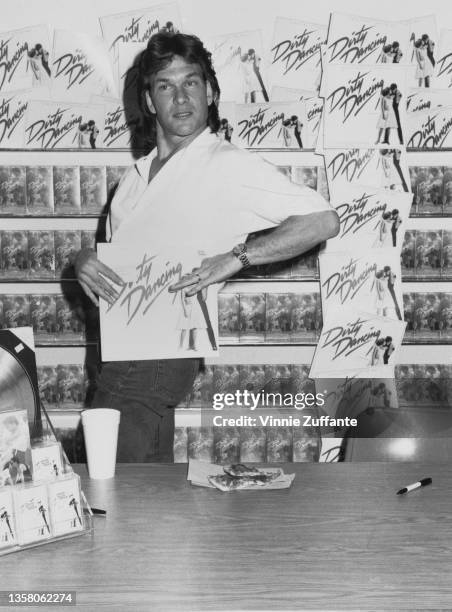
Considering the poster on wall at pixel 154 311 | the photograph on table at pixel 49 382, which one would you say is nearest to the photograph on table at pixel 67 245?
the photograph on table at pixel 49 382

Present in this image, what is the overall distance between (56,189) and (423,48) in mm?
1746

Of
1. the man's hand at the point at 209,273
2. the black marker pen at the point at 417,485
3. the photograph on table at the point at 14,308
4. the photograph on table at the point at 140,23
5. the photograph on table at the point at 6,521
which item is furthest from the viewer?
the photograph on table at the point at 14,308

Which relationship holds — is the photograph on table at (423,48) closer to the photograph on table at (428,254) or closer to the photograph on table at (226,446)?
the photograph on table at (428,254)

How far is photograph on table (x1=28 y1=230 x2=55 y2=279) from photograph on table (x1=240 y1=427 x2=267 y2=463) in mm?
1174

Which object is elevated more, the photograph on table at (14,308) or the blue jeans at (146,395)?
the photograph on table at (14,308)

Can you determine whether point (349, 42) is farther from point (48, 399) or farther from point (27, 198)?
point (48, 399)

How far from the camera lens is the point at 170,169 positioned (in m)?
2.61

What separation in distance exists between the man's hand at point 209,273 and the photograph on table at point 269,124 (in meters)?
1.27

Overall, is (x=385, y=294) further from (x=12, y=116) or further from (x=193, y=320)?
(x=12, y=116)

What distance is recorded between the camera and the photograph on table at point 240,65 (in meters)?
3.49

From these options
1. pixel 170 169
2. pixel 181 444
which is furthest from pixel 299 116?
pixel 181 444

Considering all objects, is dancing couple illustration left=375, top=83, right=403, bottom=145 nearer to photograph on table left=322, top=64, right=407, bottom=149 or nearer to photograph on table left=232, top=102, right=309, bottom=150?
photograph on table left=322, top=64, right=407, bottom=149

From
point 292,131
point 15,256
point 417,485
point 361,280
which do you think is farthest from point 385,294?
point 417,485

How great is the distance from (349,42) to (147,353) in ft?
6.24
